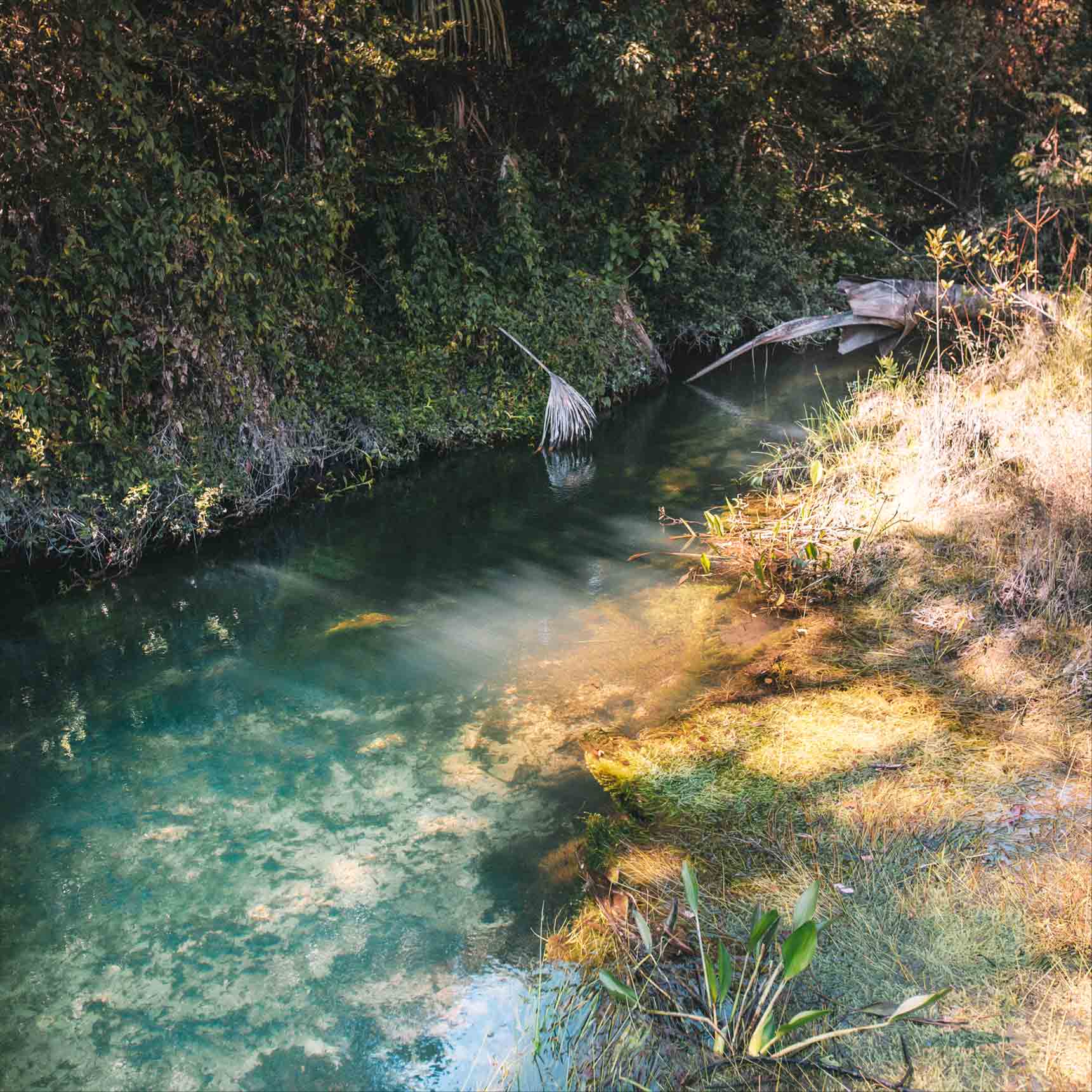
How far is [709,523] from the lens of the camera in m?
5.95

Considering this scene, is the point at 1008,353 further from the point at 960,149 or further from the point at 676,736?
the point at 960,149

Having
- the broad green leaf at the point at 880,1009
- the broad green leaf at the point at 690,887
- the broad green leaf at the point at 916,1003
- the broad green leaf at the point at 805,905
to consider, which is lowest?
the broad green leaf at the point at 880,1009

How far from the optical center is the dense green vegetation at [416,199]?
588cm

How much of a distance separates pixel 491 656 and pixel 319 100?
451 cm

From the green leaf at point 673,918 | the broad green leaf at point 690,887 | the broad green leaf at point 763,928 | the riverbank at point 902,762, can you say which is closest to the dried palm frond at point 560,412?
the riverbank at point 902,762

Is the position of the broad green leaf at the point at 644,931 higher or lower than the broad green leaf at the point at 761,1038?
higher

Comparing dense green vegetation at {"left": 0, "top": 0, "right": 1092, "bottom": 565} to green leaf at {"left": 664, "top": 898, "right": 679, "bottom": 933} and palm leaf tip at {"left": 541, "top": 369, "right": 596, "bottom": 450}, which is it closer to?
palm leaf tip at {"left": 541, "top": 369, "right": 596, "bottom": 450}

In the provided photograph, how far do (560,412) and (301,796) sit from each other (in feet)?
17.9

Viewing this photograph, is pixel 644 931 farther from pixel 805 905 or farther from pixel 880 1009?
pixel 880 1009

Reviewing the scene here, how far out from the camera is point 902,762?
373 cm

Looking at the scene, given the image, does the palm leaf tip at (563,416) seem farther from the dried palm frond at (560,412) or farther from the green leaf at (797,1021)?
the green leaf at (797,1021)

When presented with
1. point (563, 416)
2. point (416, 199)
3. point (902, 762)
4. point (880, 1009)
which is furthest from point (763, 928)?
point (416, 199)

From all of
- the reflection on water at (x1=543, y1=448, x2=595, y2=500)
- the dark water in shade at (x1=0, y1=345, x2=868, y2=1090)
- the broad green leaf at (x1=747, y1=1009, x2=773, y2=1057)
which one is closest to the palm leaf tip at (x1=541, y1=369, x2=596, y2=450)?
the reflection on water at (x1=543, y1=448, x2=595, y2=500)

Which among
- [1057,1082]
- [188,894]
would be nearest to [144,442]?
[188,894]
